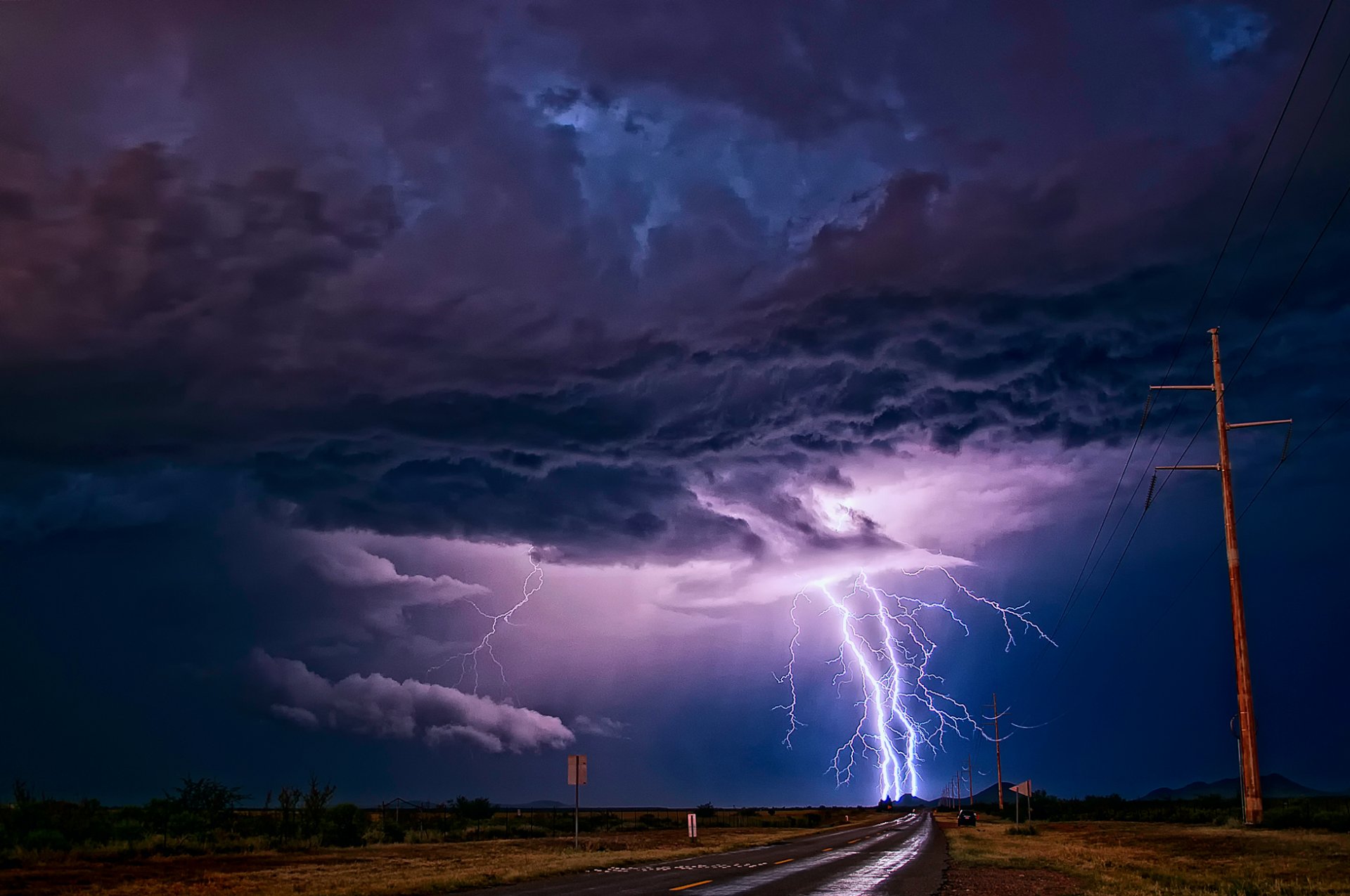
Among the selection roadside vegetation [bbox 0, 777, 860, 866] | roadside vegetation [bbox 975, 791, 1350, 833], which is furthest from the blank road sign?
roadside vegetation [bbox 975, 791, 1350, 833]

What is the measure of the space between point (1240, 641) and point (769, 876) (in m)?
17.0

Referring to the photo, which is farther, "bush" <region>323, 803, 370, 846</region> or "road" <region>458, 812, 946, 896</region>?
"bush" <region>323, 803, 370, 846</region>

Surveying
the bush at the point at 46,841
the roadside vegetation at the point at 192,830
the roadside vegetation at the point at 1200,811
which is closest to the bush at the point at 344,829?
the roadside vegetation at the point at 192,830

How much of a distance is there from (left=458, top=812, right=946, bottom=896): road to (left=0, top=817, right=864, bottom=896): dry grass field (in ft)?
6.15

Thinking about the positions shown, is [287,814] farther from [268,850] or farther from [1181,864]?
[1181,864]

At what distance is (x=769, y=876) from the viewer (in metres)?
21.7

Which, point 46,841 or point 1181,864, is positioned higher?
point 1181,864

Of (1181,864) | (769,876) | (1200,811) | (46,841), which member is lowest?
(1200,811)

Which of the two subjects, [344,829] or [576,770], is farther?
[344,829]

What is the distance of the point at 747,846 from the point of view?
4106cm

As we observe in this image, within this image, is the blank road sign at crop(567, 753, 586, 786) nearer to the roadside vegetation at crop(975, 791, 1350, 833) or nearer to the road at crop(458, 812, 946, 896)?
the road at crop(458, 812, 946, 896)

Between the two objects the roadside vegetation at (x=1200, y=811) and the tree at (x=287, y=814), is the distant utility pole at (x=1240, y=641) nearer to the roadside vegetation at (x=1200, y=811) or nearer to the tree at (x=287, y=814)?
Result: the roadside vegetation at (x=1200, y=811)

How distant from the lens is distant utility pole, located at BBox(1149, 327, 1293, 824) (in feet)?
92.9

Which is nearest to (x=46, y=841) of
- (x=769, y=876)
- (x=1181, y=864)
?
(x=769, y=876)
